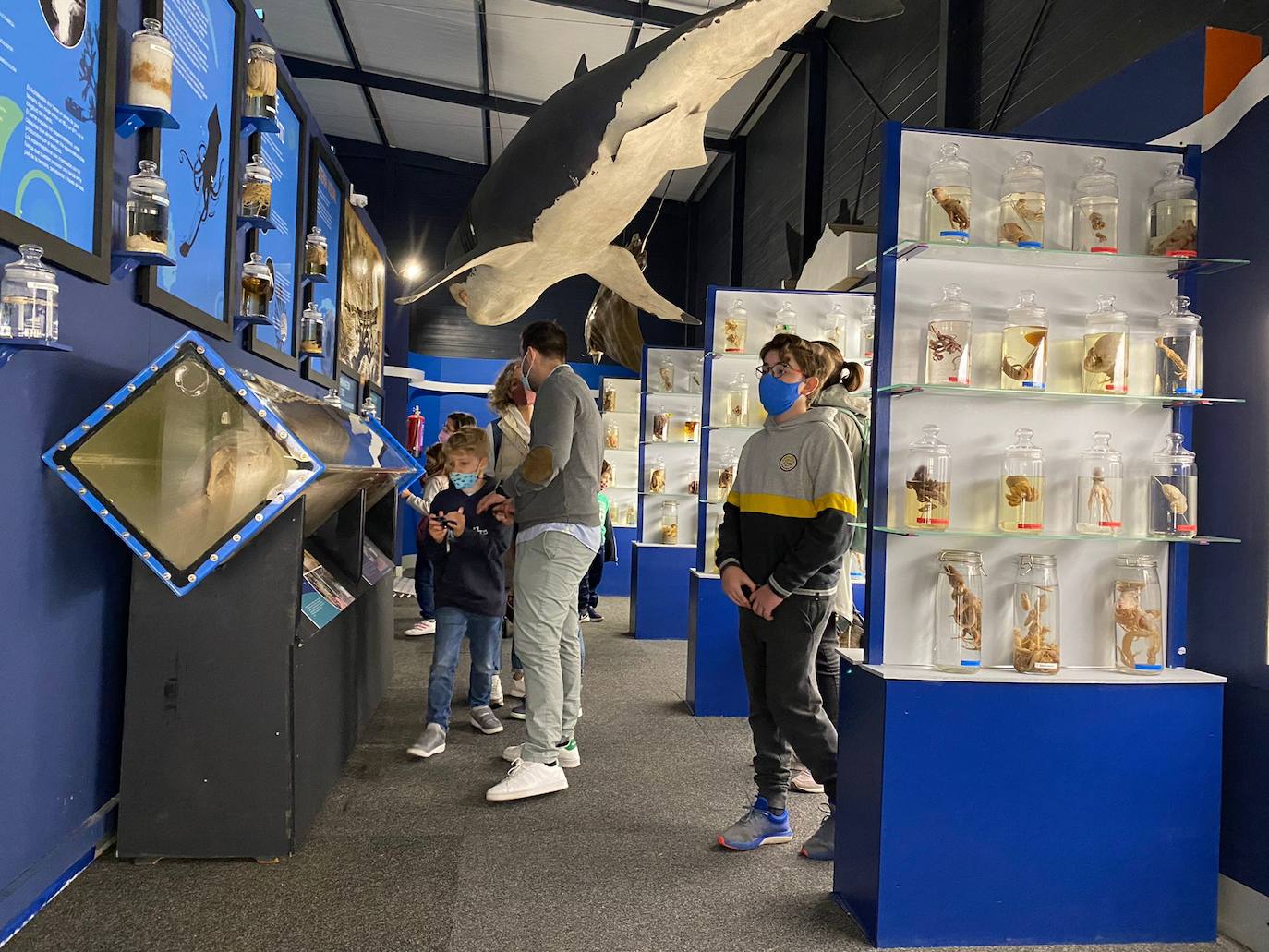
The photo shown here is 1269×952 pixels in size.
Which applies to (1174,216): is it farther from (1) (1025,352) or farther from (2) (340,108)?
(2) (340,108)

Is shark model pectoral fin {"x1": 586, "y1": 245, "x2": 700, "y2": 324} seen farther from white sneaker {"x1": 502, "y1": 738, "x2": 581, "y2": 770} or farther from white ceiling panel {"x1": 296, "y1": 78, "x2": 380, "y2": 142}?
white ceiling panel {"x1": 296, "y1": 78, "x2": 380, "y2": 142}

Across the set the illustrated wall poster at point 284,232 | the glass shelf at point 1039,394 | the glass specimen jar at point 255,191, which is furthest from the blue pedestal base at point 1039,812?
the illustrated wall poster at point 284,232

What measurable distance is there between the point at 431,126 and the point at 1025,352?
10306 millimetres

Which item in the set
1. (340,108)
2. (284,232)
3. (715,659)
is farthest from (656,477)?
(340,108)

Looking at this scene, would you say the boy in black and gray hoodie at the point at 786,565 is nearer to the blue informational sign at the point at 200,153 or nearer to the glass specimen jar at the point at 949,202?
the glass specimen jar at the point at 949,202

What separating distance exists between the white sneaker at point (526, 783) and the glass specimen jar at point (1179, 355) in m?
2.27

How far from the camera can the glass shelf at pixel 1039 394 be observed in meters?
2.48

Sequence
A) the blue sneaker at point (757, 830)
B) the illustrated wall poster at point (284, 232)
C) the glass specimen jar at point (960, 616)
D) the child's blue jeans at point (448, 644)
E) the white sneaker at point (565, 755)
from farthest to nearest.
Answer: the illustrated wall poster at point (284, 232) → the child's blue jeans at point (448, 644) → the white sneaker at point (565, 755) → the blue sneaker at point (757, 830) → the glass specimen jar at point (960, 616)

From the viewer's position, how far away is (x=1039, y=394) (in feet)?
8.30

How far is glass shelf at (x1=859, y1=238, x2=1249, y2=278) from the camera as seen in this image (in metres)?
2.50

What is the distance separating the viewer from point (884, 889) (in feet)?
7.72

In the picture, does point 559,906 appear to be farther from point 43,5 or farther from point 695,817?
point 43,5

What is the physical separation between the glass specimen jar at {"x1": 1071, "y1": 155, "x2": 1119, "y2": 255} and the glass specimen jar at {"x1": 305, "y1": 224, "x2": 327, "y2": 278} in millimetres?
4160

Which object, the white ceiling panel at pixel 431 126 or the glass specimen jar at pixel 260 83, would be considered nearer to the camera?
the glass specimen jar at pixel 260 83
